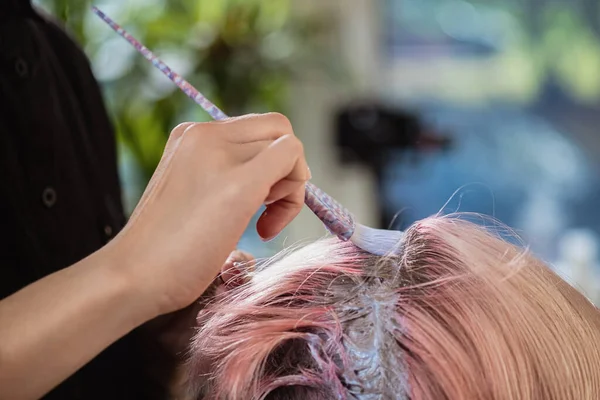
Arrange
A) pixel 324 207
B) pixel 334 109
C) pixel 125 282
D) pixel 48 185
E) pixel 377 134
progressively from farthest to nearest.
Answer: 1. pixel 334 109
2. pixel 377 134
3. pixel 48 185
4. pixel 324 207
5. pixel 125 282

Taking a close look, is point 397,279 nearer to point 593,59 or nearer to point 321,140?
point 321,140

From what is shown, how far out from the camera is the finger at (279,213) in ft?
1.95

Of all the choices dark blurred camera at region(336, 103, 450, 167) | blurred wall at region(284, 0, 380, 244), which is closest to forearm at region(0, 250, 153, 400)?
dark blurred camera at region(336, 103, 450, 167)

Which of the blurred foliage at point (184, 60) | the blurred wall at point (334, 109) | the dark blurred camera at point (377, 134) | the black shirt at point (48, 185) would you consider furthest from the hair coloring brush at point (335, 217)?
the blurred wall at point (334, 109)

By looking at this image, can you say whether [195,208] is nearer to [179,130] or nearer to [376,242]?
[179,130]

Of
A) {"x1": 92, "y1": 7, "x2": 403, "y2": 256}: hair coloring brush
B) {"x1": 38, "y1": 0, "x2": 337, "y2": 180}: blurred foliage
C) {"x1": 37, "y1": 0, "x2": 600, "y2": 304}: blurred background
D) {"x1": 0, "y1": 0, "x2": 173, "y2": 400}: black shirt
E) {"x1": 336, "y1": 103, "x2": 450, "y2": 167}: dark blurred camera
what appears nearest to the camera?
{"x1": 92, "y1": 7, "x2": 403, "y2": 256}: hair coloring brush

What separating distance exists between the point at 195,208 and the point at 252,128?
83mm

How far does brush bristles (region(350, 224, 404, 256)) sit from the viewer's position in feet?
2.11

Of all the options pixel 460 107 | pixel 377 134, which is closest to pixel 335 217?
pixel 377 134

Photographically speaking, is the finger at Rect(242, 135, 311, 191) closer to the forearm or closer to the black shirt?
the forearm

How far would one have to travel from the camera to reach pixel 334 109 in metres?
2.83

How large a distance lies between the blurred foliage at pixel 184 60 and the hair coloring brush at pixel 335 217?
63.9 inches

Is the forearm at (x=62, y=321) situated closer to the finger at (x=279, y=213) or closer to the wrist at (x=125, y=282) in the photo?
the wrist at (x=125, y=282)

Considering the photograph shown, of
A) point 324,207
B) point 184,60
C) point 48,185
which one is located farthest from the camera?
point 184,60
